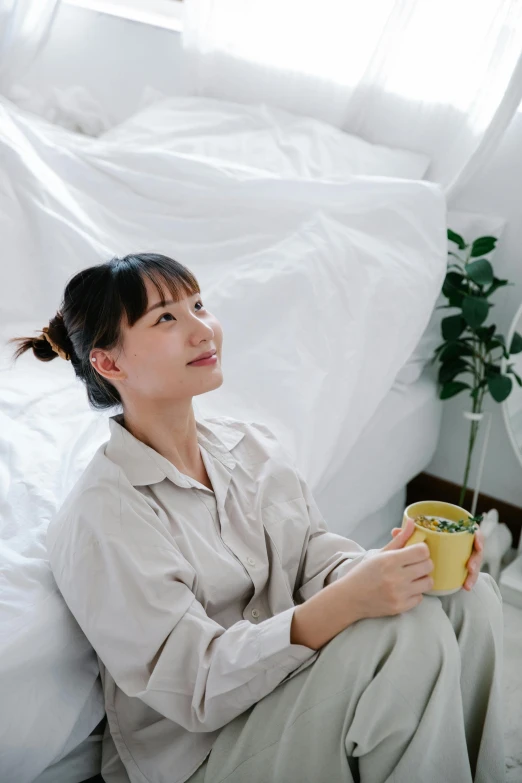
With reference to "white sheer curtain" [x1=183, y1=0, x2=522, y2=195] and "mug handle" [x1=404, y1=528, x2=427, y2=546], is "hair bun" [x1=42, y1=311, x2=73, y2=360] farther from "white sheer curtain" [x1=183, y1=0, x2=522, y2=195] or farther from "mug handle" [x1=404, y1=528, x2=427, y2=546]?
"white sheer curtain" [x1=183, y1=0, x2=522, y2=195]

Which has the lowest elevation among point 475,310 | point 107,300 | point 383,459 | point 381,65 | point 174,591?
point 383,459

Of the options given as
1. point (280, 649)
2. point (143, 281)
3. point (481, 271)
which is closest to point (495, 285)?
point (481, 271)

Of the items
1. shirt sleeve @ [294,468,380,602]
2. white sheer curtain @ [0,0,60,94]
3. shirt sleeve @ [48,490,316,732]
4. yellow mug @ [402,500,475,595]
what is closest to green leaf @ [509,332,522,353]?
shirt sleeve @ [294,468,380,602]

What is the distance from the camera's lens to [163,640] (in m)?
0.92

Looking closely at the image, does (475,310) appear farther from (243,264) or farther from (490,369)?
(243,264)

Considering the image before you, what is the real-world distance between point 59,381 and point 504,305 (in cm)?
118

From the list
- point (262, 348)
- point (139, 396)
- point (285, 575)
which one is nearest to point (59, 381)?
point (262, 348)

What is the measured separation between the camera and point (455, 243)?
2.00 metres

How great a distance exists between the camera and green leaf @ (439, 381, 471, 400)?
6.55ft

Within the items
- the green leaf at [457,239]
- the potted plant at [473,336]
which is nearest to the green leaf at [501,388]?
the potted plant at [473,336]

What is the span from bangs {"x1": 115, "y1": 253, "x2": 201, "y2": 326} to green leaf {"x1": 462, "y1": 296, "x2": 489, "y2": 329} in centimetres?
99

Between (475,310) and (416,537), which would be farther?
(475,310)

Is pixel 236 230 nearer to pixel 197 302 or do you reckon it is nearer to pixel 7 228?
pixel 7 228

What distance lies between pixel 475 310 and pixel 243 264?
0.59m
